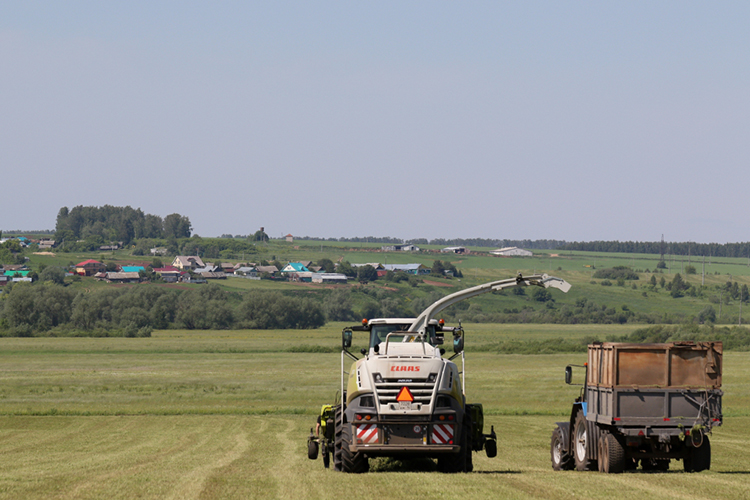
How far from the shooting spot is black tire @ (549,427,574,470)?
70.4 ft

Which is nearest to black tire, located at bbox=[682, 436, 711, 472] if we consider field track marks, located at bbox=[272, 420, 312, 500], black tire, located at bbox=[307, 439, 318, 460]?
black tire, located at bbox=[307, 439, 318, 460]

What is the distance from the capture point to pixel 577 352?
4026 inches

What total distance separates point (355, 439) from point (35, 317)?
141m

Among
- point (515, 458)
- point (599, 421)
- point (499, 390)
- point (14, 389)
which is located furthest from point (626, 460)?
point (14, 389)

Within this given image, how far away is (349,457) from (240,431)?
17998 millimetres

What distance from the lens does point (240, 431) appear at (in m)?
36.0

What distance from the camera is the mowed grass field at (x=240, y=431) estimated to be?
16562mm

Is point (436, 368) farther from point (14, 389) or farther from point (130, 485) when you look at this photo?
point (14, 389)

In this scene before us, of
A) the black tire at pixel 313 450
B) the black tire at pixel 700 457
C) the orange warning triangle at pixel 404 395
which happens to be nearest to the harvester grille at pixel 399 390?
the orange warning triangle at pixel 404 395

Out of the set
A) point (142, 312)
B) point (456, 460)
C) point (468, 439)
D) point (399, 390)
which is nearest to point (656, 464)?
point (468, 439)

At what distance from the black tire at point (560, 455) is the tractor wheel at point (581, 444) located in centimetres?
20

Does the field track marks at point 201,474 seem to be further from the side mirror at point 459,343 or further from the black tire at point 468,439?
the side mirror at point 459,343

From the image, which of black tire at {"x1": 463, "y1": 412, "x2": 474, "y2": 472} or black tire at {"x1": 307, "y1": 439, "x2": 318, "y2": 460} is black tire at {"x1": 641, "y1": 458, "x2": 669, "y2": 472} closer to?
black tire at {"x1": 463, "y1": 412, "x2": 474, "y2": 472}

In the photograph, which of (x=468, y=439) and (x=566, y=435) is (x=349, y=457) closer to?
(x=468, y=439)
